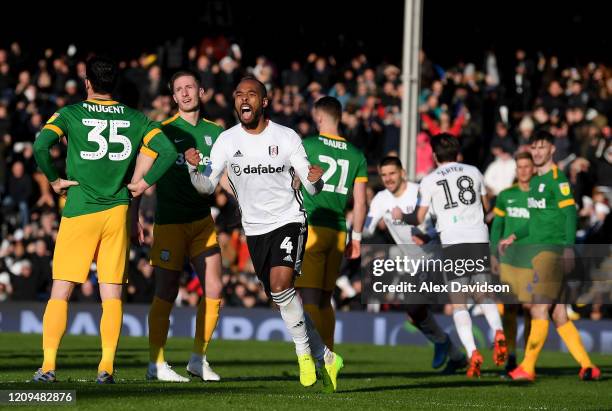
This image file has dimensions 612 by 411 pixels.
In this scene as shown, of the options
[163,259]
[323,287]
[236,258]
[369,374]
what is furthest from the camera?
[236,258]

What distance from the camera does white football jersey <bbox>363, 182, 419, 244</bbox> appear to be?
46.2ft

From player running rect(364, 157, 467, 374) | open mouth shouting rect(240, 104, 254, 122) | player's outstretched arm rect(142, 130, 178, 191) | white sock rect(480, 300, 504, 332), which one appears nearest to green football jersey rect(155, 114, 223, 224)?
player's outstretched arm rect(142, 130, 178, 191)

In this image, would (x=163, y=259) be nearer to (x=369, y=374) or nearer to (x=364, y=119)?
(x=369, y=374)

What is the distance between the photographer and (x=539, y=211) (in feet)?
43.7

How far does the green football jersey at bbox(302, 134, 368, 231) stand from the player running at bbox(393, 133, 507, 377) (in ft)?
4.30

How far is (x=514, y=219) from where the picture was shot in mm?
13930

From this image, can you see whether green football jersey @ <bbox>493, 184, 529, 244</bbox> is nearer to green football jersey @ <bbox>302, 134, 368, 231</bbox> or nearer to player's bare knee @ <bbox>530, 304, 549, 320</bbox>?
player's bare knee @ <bbox>530, 304, 549, 320</bbox>

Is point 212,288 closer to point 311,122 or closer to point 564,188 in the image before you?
point 564,188

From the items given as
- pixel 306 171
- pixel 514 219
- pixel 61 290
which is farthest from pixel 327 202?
pixel 61 290

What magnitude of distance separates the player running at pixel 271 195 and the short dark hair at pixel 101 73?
36.2 inches

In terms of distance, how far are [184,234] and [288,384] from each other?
1.61 metres

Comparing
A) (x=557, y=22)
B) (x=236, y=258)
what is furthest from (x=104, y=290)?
(x=557, y=22)

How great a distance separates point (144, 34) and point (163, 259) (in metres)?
22.1

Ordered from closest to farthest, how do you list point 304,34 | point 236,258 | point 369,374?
point 369,374, point 236,258, point 304,34
